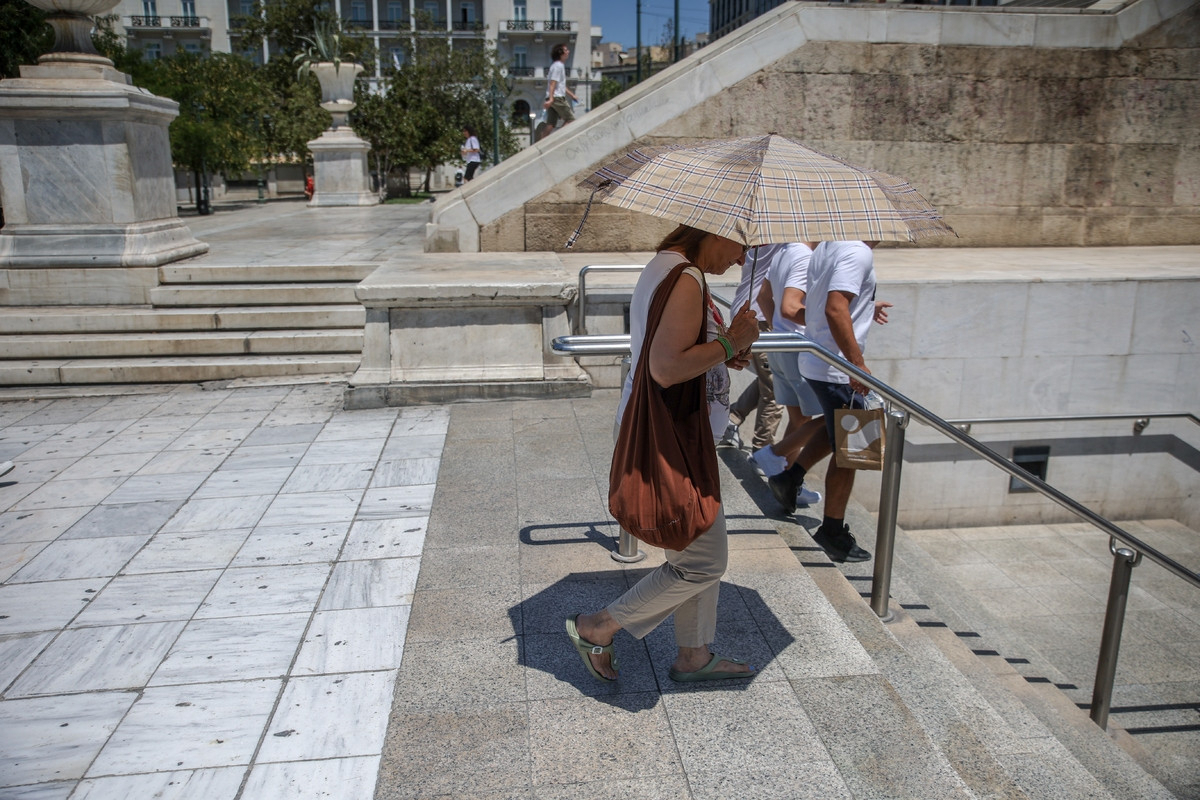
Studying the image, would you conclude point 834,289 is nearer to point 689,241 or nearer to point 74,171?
point 689,241

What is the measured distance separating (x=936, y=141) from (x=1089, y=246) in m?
2.38

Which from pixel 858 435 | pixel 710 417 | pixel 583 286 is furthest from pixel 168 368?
pixel 710 417

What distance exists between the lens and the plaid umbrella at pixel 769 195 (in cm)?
247

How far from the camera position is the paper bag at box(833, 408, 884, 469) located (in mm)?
4250

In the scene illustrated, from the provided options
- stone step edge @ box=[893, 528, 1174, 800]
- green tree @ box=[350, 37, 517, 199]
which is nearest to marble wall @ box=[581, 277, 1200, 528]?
stone step edge @ box=[893, 528, 1174, 800]

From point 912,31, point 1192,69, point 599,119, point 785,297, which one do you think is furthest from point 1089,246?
point 785,297

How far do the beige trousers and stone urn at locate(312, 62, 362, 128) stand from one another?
19.2 m

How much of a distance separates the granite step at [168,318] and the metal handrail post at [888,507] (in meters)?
5.14

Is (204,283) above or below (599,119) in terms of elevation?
below

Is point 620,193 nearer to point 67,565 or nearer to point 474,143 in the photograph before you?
point 67,565

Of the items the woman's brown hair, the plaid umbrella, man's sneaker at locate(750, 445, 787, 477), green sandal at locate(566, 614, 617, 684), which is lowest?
green sandal at locate(566, 614, 617, 684)

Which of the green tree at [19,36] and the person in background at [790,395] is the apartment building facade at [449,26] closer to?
the green tree at [19,36]

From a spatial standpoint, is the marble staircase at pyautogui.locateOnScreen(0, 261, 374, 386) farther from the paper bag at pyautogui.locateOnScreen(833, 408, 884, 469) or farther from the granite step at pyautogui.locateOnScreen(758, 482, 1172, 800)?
the granite step at pyautogui.locateOnScreen(758, 482, 1172, 800)

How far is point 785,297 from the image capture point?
4949 millimetres
